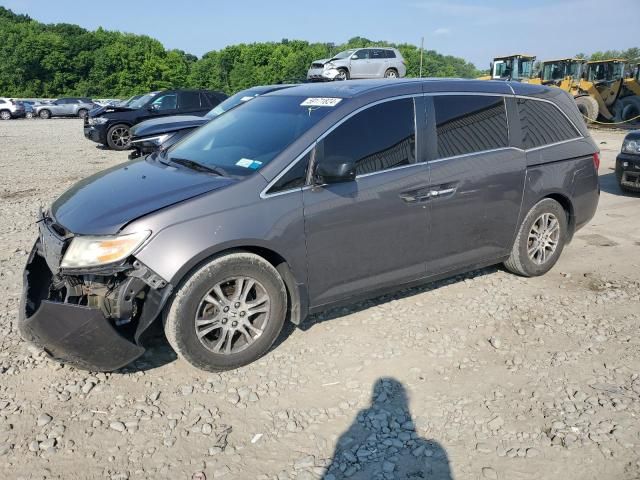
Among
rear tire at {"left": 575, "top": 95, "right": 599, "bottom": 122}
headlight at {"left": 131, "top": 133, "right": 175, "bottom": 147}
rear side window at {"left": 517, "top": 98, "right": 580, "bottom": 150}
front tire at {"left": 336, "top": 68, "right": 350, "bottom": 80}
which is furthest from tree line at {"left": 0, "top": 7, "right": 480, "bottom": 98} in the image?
rear side window at {"left": 517, "top": 98, "right": 580, "bottom": 150}

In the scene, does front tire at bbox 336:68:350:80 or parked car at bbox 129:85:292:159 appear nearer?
parked car at bbox 129:85:292:159

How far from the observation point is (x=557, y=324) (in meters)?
4.29

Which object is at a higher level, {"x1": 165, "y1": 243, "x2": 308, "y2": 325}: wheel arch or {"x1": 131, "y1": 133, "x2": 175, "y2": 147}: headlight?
{"x1": 131, "y1": 133, "x2": 175, "y2": 147}: headlight

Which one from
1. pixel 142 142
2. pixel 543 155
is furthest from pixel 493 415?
pixel 142 142

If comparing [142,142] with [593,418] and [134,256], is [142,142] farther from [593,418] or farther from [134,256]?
[593,418]

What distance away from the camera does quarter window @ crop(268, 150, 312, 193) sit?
3537mm

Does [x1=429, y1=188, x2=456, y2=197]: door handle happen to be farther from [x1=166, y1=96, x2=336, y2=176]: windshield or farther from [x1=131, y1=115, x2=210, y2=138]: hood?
[x1=131, y1=115, x2=210, y2=138]: hood

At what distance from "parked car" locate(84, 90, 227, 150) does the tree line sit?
123 feet

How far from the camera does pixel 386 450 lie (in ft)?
9.31

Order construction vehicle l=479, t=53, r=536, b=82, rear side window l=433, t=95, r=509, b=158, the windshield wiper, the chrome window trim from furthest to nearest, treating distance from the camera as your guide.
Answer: construction vehicle l=479, t=53, r=536, b=82
rear side window l=433, t=95, r=509, b=158
the windshield wiper
the chrome window trim

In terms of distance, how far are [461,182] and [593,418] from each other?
197 centimetres

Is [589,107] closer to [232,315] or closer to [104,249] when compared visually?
[232,315]

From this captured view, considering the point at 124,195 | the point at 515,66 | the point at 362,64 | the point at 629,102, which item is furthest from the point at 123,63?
the point at 124,195

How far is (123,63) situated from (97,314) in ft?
239
